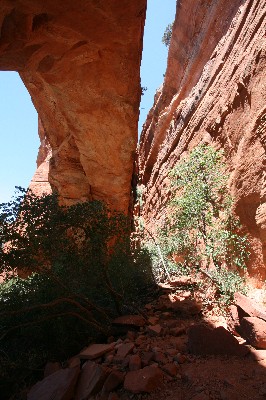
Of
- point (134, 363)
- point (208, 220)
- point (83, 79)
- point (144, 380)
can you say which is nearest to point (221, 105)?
point (208, 220)

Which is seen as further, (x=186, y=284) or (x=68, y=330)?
(x=186, y=284)

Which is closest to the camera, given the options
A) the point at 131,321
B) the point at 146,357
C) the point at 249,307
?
the point at 146,357

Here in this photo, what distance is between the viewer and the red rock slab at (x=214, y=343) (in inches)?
181

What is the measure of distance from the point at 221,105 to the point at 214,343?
784cm

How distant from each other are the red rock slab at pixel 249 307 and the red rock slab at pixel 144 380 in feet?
7.40

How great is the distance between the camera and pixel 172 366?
4.21 meters

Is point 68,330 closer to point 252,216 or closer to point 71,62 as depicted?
point 252,216

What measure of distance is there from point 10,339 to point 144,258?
15.6 ft

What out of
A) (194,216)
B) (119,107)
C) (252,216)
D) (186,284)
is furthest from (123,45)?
(186,284)

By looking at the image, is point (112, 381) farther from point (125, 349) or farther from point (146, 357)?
point (125, 349)

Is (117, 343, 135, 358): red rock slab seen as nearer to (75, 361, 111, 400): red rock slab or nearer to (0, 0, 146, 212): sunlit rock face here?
(75, 361, 111, 400): red rock slab

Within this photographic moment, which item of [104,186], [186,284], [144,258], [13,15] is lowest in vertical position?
[186,284]

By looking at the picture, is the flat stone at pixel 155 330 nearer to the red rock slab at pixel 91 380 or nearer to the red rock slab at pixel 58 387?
the red rock slab at pixel 91 380

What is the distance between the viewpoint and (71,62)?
31.1ft
